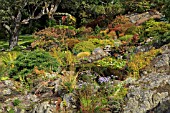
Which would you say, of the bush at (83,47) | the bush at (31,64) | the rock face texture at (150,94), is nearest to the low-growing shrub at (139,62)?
the rock face texture at (150,94)

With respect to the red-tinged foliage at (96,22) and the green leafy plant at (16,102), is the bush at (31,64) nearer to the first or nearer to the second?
the green leafy plant at (16,102)

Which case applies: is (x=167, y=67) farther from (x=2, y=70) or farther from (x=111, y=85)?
(x=2, y=70)

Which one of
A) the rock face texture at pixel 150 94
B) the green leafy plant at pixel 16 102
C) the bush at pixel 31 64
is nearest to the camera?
the rock face texture at pixel 150 94

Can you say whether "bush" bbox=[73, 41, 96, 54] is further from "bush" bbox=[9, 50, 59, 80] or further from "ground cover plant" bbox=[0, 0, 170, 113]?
"bush" bbox=[9, 50, 59, 80]

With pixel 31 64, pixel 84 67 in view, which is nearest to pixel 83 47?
pixel 84 67

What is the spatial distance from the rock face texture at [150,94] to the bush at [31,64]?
144 inches

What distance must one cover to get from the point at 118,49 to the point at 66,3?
12.3m

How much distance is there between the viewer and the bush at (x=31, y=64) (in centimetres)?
1195

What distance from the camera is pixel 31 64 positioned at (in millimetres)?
12078

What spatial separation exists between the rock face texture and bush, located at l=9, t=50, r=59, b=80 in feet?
12.0

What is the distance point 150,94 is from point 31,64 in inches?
192

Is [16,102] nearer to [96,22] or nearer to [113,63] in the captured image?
[113,63]

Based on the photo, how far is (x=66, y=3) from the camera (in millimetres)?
26469

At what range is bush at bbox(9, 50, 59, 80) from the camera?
11945mm
